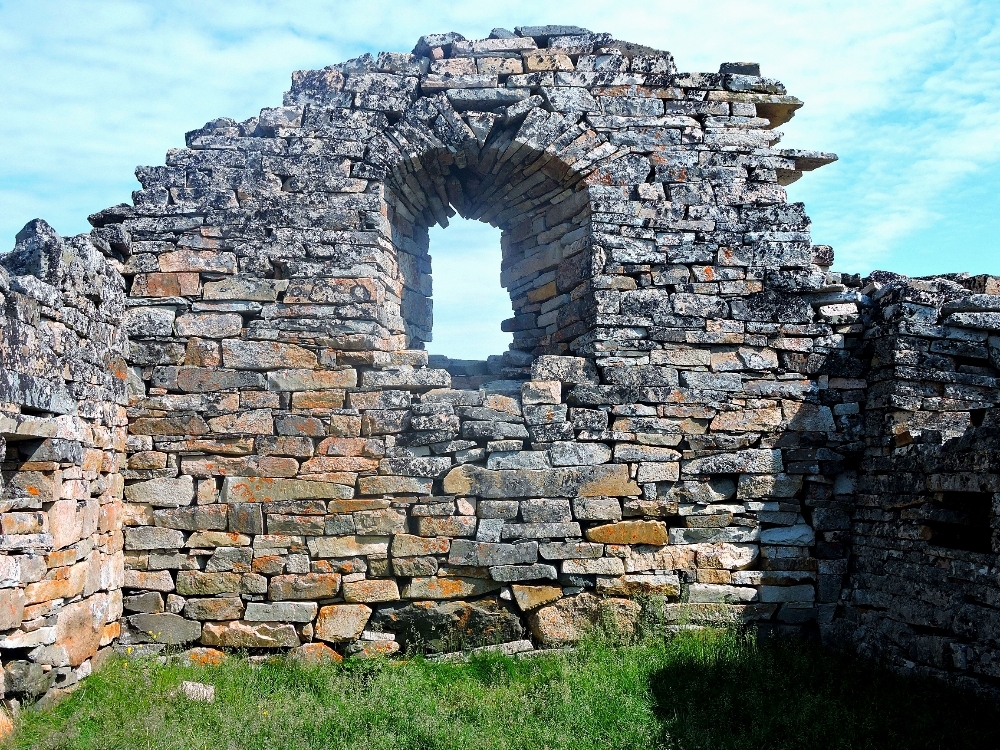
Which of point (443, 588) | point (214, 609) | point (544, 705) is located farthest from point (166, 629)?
point (544, 705)

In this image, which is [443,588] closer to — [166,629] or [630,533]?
[630,533]

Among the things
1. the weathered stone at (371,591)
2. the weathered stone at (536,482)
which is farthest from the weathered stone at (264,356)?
the weathered stone at (371,591)

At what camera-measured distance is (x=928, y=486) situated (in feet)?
19.6

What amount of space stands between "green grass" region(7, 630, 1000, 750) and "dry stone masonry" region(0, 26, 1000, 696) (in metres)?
0.34

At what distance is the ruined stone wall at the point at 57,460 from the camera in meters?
4.83

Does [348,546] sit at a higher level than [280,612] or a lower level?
higher

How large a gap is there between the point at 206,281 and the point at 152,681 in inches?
118

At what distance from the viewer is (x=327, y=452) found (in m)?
6.42

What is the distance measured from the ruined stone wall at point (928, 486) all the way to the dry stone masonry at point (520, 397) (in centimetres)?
2

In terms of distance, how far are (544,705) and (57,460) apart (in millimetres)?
3417

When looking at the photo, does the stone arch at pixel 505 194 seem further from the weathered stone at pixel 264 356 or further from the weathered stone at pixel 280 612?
the weathered stone at pixel 280 612

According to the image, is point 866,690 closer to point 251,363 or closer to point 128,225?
point 251,363

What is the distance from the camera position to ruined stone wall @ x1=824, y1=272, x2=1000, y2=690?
550 cm

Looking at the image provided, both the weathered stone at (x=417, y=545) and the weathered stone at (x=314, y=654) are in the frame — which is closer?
the weathered stone at (x=314, y=654)
